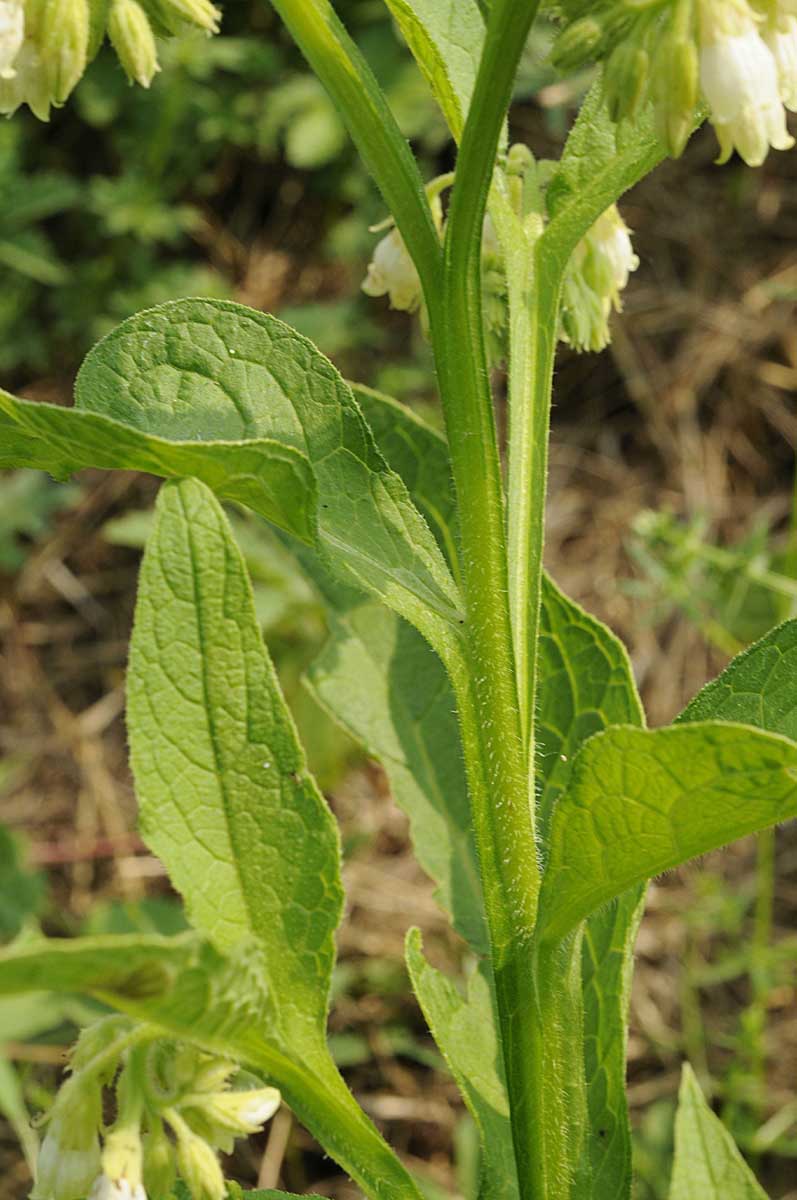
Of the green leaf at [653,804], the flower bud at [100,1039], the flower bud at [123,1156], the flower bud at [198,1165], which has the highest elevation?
the green leaf at [653,804]

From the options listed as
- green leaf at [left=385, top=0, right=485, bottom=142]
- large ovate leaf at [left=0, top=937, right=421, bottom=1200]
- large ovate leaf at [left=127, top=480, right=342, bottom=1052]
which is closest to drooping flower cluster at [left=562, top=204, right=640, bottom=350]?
green leaf at [left=385, top=0, right=485, bottom=142]

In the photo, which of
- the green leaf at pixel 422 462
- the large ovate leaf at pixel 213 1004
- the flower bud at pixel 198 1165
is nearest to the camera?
the large ovate leaf at pixel 213 1004

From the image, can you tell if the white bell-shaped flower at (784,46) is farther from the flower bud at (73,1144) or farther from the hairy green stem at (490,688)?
the flower bud at (73,1144)

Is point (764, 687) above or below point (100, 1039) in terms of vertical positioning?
above

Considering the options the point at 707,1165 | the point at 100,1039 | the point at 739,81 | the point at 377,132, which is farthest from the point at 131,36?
the point at 707,1165

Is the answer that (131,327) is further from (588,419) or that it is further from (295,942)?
(588,419)

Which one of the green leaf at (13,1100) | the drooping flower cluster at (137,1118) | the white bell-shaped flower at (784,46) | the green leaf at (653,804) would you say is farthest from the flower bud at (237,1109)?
the green leaf at (13,1100)

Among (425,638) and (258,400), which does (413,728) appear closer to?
(425,638)

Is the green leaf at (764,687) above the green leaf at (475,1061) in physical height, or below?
above
